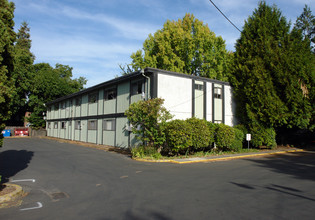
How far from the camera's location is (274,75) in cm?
2058

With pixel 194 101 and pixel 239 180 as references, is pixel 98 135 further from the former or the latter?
pixel 239 180

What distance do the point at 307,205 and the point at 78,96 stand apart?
28.7m

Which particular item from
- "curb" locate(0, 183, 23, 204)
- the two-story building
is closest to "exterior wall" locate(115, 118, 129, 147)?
the two-story building

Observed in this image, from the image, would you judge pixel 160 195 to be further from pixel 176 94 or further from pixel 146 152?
pixel 176 94

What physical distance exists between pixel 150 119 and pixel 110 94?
8.92 m

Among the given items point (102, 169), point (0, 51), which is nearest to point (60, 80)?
point (102, 169)

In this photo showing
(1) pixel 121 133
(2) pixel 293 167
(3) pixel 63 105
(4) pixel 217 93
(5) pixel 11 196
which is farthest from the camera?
(3) pixel 63 105

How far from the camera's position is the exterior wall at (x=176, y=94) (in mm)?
17906

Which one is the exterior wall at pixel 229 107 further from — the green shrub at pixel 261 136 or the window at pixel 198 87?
the window at pixel 198 87

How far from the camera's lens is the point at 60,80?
44.4 m

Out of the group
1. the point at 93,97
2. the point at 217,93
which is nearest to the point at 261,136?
the point at 217,93

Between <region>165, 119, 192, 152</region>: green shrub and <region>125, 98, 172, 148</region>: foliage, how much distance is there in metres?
0.67

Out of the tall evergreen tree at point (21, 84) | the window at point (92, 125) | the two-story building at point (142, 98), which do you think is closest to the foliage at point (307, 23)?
the two-story building at point (142, 98)

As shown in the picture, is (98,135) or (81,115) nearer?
(98,135)
